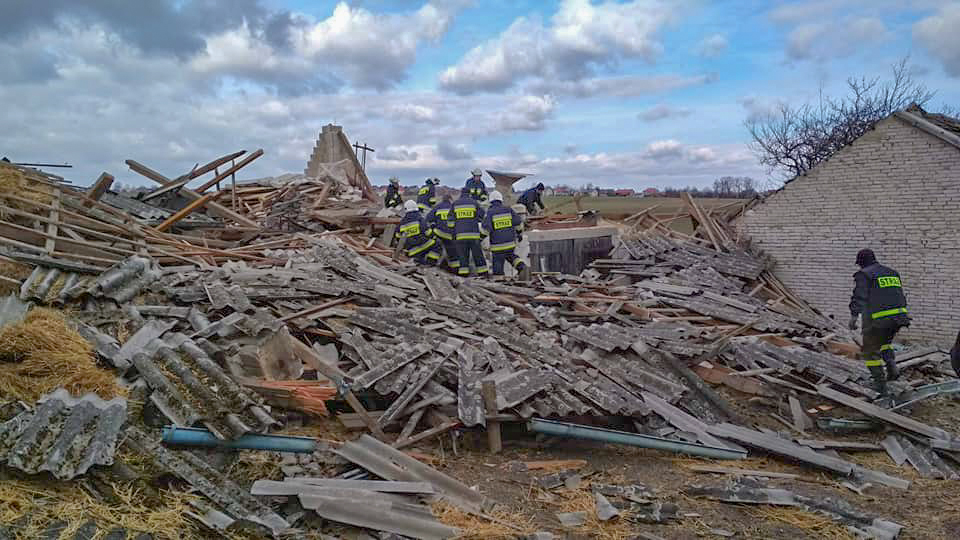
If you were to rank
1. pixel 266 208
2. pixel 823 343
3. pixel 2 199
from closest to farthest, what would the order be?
pixel 2 199 < pixel 823 343 < pixel 266 208

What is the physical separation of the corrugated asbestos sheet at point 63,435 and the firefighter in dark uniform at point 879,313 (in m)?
8.19

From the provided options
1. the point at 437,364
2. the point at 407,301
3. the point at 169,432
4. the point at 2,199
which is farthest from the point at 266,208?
the point at 169,432

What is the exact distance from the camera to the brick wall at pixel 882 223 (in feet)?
43.8

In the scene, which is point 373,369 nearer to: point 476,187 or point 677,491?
point 677,491

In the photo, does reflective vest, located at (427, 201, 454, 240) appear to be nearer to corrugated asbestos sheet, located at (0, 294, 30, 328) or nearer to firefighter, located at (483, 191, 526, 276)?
firefighter, located at (483, 191, 526, 276)

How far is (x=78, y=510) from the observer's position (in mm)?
4215

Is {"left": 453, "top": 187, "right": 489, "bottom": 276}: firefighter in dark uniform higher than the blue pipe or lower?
higher

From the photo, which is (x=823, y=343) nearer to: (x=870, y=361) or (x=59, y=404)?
(x=870, y=361)

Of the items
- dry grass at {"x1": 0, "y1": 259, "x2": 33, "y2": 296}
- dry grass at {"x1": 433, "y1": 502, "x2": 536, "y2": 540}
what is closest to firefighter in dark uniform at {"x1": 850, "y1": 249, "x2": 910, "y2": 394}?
A: dry grass at {"x1": 433, "y1": 502, "x2": 536, "y2": 540}

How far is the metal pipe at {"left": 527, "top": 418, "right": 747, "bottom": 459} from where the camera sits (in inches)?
254

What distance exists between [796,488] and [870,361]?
3.05 m

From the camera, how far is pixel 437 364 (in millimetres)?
7102

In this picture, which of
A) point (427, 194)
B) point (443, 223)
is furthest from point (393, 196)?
point (443, 223)

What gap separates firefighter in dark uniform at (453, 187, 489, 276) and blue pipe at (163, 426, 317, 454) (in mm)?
7471
